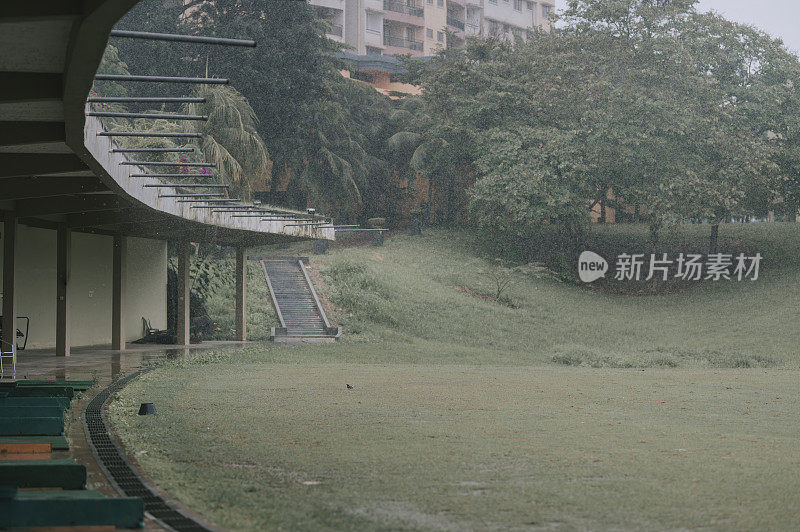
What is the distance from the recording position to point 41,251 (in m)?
20.5

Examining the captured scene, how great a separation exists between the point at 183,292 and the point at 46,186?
9.49m

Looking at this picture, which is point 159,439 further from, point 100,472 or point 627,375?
point 627,375

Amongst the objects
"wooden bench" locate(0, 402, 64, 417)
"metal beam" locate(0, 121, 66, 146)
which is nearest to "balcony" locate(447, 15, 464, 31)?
"metal beam" locate(0, 121, 66, 146)

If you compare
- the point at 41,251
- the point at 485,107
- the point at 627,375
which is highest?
the point at 485,107

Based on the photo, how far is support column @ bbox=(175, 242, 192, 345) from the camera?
2275cm

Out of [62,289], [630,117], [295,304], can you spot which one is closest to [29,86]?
[62,289]

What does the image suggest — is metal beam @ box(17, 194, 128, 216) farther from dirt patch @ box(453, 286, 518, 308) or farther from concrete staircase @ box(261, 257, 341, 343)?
dirt patch @ box(453, 286, 518, 308)

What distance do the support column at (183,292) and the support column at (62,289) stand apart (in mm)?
4124

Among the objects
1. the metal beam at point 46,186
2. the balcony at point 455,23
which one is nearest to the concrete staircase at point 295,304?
the metal beam at point 46,186

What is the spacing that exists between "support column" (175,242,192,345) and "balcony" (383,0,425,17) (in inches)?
1718

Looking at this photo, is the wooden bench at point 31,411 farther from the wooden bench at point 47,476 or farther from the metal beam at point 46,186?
the metal beam at point 46,186

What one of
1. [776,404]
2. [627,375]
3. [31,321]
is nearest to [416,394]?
[776,404]

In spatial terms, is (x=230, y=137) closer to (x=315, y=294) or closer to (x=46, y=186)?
(x=315, y=294)

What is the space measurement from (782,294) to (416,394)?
82.8 ft
